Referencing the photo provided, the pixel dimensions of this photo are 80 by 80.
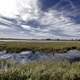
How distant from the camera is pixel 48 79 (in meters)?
12.6

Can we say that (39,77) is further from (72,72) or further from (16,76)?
(72,72)

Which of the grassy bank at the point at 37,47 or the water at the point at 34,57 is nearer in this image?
the water at the point at 34,57

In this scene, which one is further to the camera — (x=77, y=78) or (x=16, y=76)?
(x=77, y=78)

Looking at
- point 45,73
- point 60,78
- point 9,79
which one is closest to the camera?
point 9,79

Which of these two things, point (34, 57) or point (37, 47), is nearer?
point (34, 57)

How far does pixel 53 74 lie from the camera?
13383 mm

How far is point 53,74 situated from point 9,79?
2.72 metres

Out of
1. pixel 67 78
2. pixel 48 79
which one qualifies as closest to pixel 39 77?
pixel 48 79

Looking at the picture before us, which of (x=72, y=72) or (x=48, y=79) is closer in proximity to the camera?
A: (x=48, y=79)

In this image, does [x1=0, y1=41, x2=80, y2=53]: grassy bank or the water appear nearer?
the water

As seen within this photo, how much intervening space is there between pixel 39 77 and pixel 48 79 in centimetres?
48

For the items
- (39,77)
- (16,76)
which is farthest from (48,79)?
(16,76)

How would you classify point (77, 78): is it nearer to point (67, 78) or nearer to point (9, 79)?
point (67, 78)

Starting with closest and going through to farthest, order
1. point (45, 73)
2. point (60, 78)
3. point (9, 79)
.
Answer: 1. point (9, 79)
2. point (60, 78)
3. point (45, 73)
